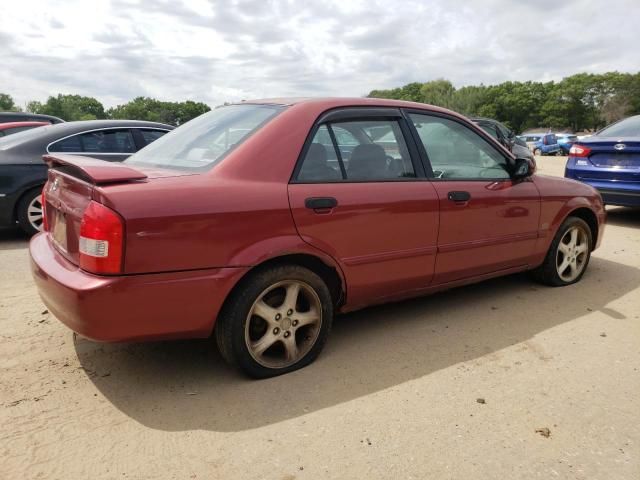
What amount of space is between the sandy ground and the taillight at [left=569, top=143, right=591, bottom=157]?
4.49 meters

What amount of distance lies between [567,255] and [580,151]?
3.83 metres

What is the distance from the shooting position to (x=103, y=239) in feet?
7.74

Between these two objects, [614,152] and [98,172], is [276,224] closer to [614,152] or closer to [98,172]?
[98,172]

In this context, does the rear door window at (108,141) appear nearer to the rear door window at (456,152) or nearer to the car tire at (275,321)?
the rear door window at (456,152)

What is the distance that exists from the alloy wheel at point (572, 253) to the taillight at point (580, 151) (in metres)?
3.50

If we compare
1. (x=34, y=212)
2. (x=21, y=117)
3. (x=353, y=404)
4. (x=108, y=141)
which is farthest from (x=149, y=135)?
(x=21, y=117)

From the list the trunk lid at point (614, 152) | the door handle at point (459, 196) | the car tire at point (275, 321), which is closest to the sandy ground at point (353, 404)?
the car tire at point (275, 321)

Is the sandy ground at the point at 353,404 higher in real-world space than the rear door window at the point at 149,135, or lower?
lower

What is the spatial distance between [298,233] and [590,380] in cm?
188

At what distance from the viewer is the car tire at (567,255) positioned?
4528 mm

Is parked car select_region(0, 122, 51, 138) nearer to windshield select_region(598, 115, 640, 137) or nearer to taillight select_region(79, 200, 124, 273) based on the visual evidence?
taillight select_region(79, 200, 124, 273)

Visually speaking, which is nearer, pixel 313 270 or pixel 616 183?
pixel 313 270

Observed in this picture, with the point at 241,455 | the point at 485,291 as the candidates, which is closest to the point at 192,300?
the point at 241,455

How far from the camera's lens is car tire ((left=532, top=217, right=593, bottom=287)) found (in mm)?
4528
